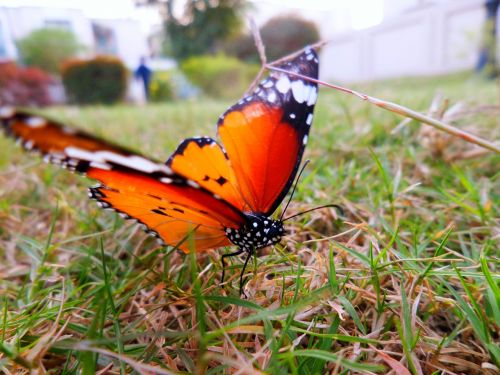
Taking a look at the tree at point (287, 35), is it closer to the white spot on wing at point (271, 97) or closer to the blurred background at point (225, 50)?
the blurred background at point (225, 50)

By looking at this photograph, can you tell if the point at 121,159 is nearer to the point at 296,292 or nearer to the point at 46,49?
the point at 296,292

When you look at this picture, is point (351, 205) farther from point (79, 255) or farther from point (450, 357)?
point (79, 255)

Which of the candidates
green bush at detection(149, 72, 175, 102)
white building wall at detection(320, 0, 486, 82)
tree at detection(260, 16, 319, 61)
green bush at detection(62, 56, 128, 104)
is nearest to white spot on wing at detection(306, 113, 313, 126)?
green bush at detection(149, 72, 175, 102)

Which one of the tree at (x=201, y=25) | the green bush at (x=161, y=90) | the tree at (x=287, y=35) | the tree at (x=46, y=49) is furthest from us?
the tree at (x=46, y=49)

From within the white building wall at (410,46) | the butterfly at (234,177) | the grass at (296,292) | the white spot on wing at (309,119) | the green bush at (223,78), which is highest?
the white building wall at (410,46)

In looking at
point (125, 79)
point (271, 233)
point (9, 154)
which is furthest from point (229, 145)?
point (125, 79)

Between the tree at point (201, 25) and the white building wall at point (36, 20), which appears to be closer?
the tree at point (201, 25)

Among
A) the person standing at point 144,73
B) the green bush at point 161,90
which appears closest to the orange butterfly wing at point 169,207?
the person standing at point 144,73
